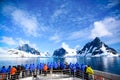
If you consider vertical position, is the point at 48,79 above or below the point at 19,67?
below

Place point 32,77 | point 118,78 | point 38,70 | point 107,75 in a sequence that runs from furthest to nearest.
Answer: point 38,70 < point 32,77 < point 107,75 < point 118,78

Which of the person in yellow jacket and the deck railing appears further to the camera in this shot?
the deck railing

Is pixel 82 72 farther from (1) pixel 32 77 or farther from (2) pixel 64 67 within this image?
(1) pixel 32 77

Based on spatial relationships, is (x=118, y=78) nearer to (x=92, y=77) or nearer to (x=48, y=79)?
(x=92, y=77)

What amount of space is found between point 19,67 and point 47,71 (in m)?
3.72

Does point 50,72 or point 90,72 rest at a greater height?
point 90,72

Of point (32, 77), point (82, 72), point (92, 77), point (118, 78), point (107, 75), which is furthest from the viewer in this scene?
point (32, 77)

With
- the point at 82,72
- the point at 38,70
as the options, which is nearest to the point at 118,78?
the point at 82,72

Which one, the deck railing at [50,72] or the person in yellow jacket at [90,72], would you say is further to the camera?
the deck railing at [50,72]

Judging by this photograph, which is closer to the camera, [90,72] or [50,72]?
[90,72]

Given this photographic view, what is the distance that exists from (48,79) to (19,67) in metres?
4.38

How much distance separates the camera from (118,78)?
12109mm

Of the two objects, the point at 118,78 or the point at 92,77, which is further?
the point at 92,77

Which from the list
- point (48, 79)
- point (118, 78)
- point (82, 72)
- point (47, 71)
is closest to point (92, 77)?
point (82, 72)
